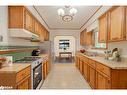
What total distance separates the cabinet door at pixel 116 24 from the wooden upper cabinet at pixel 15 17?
1.90 meters

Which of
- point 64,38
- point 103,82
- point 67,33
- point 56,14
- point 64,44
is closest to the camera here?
point 103,82

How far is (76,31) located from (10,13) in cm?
675

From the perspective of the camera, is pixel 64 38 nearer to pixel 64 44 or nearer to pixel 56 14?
pixel 64 44

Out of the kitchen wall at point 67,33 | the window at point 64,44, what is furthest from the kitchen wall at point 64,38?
the kitchen wall at point 67,33

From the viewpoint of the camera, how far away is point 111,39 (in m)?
3.35

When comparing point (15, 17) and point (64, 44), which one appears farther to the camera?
point (64, 44)

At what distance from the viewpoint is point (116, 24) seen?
304 centimetres

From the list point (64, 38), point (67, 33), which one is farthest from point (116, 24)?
point (64, 38)

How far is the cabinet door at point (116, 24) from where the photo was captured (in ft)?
8.95

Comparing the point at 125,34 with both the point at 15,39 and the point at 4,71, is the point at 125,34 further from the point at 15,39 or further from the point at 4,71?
the point at 15,39

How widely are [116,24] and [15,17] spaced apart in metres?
2.07

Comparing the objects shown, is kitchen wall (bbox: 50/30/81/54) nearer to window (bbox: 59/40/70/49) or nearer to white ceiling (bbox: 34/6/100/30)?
white ceiling (bbox: 34/6/100/30)

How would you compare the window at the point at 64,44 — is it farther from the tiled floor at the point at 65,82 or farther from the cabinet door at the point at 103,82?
the cabinet door at the point at 103,82

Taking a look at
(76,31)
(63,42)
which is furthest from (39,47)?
(63,42)
